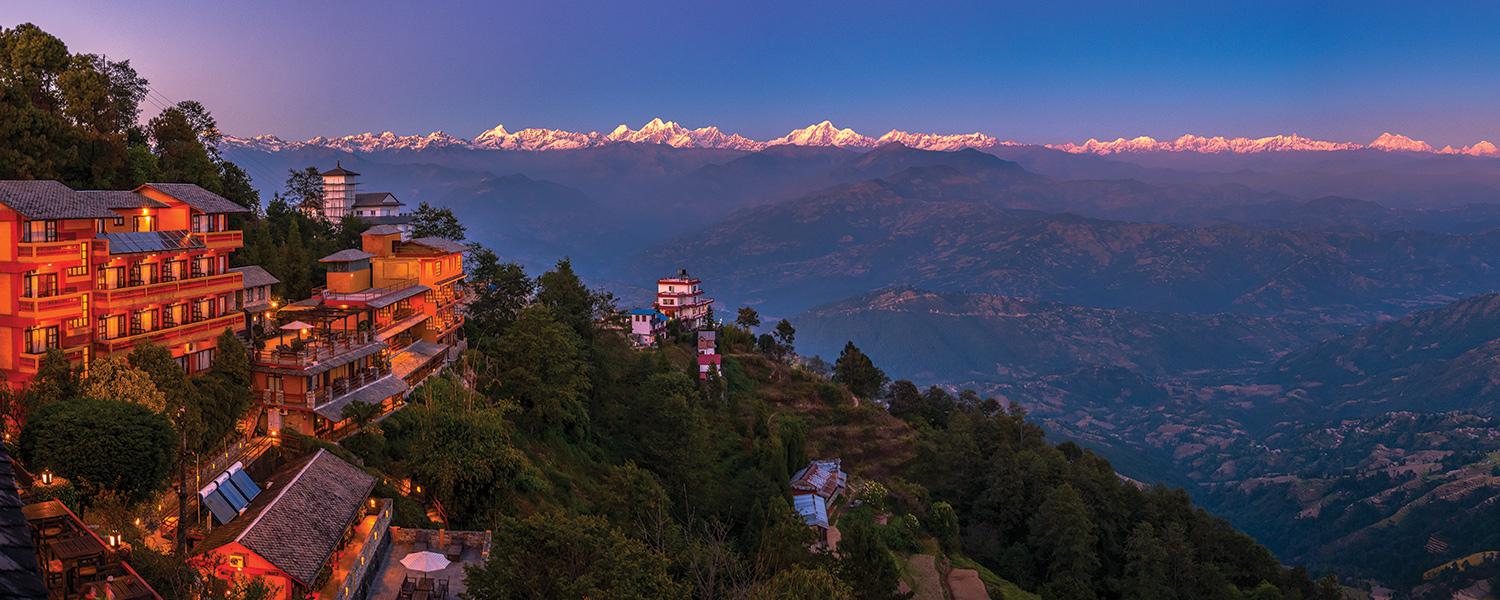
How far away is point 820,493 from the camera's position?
49.2 metres

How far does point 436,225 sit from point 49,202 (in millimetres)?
34768

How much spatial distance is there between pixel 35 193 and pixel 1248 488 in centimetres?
14391

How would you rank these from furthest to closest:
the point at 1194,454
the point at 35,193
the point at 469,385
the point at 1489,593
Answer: the point at 1194,454 < the point at 1489,593 < the point at 469,385 < the point at 35,193

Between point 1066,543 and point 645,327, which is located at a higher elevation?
point 645,327

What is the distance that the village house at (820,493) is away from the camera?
143 feet

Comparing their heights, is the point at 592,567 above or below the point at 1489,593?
above

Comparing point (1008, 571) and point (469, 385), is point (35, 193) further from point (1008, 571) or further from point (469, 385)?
point (1008, 571)

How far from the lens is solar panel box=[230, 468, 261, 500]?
23.7m

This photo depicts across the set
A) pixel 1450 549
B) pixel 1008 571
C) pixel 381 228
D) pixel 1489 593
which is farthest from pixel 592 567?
pixel 1450 549

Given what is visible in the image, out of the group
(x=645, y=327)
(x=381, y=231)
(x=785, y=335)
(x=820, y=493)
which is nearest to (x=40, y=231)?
(x=381, y=231)

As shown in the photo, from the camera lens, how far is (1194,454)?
165m

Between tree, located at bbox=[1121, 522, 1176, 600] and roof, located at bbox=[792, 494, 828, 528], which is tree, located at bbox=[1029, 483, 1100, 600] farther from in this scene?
roof, located at bbox=[792, 494, 828, 528]

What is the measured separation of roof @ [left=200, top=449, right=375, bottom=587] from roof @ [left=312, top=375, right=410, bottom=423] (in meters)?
5.58

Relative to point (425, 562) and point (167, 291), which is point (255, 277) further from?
point (425, 562)
